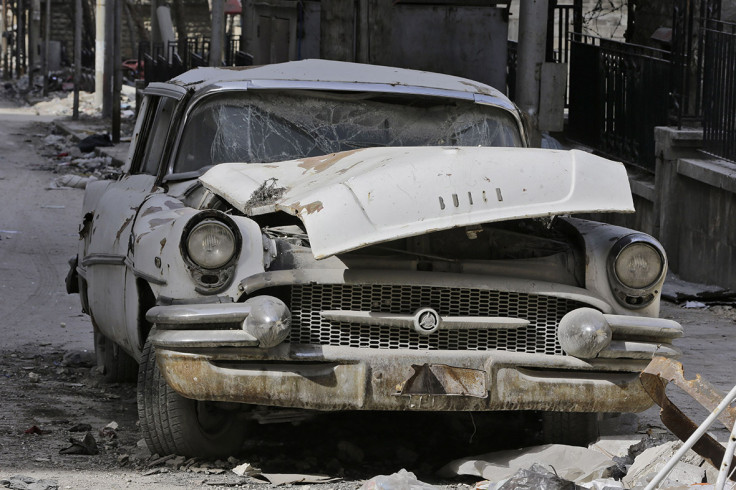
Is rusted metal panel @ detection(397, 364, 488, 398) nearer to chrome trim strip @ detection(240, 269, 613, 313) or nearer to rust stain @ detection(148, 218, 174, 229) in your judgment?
chrome trim strip @ detection(240, 269, 613, 313)

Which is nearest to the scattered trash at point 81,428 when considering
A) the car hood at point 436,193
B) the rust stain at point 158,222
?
the rust stain at point 158,222

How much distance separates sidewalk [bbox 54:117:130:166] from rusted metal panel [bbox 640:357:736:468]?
16.8 metres

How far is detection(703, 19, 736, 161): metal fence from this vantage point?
10.7 metres

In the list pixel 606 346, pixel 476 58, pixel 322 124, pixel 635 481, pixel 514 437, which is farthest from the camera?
pixel 476 58

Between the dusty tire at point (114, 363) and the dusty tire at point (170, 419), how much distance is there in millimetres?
1650

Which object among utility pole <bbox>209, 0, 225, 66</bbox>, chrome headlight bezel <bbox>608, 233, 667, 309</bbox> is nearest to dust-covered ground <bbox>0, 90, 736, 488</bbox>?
chrome headlight bezel <bbox>608, 233, 667, 309</bbox>

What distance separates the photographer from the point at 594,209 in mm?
4797

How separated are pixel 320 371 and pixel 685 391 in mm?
1332

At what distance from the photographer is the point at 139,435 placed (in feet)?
18.8

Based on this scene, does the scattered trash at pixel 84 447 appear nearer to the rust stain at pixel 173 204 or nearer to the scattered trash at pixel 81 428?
the scattered trash at pixel 81 428

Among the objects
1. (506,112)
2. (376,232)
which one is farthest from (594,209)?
(506,112)

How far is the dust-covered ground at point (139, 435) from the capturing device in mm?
5039

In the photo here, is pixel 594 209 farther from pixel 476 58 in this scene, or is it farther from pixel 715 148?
pixel 476 58

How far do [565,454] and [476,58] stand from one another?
41.5 ft
